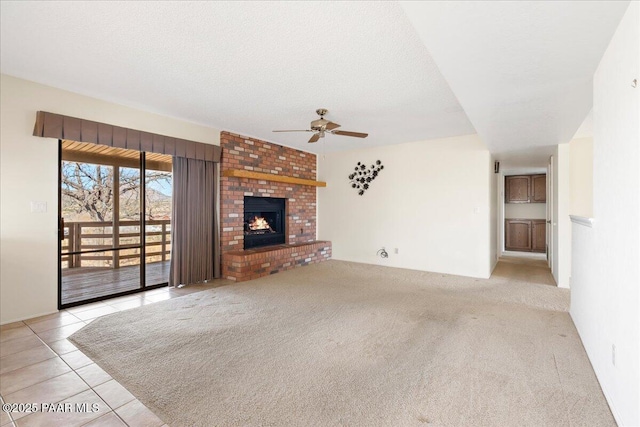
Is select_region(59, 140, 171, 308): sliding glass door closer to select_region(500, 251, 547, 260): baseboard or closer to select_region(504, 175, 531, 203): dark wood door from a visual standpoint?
select_region(500, 251, 547, 260): baseboard

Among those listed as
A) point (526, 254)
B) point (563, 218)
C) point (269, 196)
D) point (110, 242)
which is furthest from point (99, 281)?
point (526, 254)

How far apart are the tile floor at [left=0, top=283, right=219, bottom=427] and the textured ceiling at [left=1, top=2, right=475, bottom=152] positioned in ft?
7.82

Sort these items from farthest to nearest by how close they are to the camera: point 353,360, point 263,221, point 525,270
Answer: point 263,221 < point 525,270 < point 353,360

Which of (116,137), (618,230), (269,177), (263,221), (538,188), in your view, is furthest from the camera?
(538,188)

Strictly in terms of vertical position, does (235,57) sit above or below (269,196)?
above

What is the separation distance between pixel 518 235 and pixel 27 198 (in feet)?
30.5

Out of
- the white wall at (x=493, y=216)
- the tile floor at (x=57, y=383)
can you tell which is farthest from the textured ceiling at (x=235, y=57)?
the tile floor at (x=57, y=383)

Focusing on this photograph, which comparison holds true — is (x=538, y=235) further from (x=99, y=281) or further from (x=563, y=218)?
(x=99, y=281)

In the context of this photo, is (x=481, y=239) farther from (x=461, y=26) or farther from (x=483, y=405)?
(x=461, y=26)

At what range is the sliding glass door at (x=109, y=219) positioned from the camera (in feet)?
11.5

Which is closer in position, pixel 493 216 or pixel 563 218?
pixel 563 218

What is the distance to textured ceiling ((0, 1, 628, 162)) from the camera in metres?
1.69

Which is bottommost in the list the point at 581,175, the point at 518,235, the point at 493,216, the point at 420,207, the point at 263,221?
the point at 518,235

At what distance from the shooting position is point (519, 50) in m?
1.86
